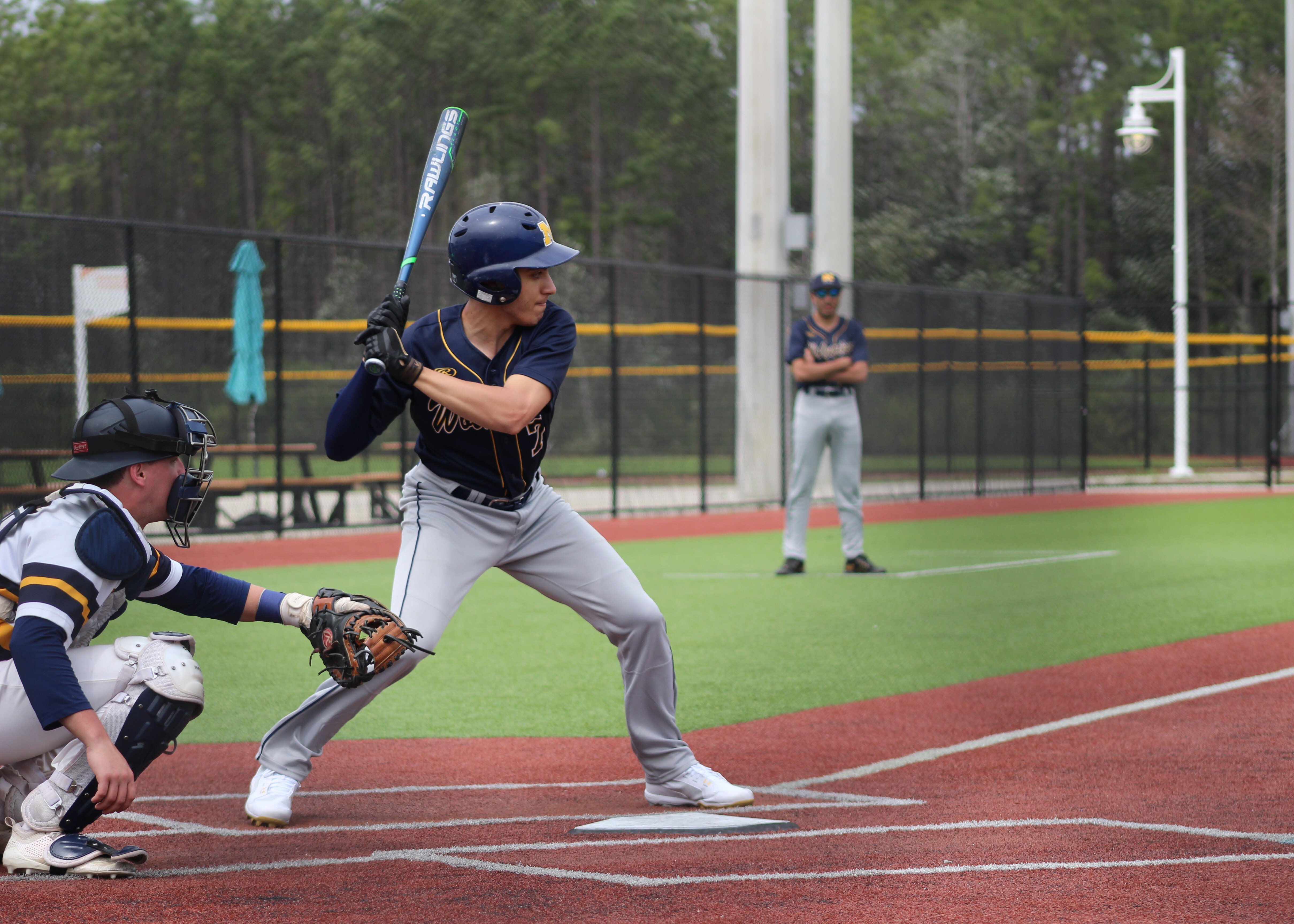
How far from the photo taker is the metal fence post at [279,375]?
1452cm

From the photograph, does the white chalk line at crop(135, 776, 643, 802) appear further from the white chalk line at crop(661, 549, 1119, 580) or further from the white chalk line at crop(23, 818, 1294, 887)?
the white chalk line at crop(661, 549, 1119, 580)

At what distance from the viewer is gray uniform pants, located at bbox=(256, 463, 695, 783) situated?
15.8 feet

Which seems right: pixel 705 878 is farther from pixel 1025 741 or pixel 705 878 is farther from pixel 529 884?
pixel 1025 741

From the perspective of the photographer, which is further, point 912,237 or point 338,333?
point 912,237

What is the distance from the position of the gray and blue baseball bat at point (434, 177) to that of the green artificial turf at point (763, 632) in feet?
7.75

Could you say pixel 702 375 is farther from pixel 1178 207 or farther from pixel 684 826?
pixel 684 826

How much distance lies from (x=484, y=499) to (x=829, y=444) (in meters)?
7.09

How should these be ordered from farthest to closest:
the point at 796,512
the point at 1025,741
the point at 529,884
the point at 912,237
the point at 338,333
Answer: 1. the point at 912,237
2. the point at 338,333
3. the point at 796,512
4. the point at 1025,741
5. the point at 529,884

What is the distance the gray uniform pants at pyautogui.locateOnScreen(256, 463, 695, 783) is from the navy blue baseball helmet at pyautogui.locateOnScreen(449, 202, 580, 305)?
2.21 ft

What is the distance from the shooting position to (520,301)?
479 cm

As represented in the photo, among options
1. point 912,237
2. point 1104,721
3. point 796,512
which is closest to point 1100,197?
point 912,237

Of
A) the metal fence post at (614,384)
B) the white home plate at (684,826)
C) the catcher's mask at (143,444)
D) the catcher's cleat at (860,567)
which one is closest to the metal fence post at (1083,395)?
the metal fence post at (614,384)

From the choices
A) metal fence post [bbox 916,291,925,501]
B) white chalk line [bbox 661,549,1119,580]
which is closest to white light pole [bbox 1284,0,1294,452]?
metal fence post [bbox 916,291,925,501]

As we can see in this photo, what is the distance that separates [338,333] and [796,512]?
2098 centimetres
